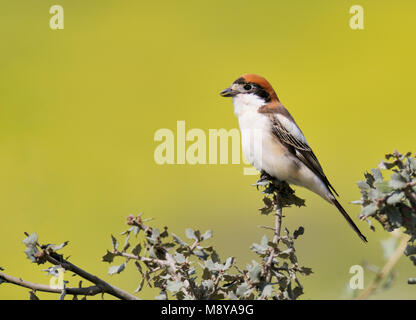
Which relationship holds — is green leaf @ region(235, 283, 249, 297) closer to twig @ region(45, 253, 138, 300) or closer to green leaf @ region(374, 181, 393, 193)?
twig @ region(45, 253, 138, 300)

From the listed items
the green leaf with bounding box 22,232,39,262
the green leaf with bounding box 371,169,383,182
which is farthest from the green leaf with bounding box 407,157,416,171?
the green leaf with bounding box 22,232,39,262

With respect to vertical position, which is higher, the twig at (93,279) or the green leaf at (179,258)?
the green leaf at (179,258)

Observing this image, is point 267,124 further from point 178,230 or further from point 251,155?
point 178,230

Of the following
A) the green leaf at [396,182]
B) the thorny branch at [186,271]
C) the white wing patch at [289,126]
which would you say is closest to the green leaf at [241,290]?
the thorny branch at [186,271]

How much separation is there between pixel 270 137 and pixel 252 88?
248 millimetres

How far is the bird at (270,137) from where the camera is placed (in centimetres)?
288

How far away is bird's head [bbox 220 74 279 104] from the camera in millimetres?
2947

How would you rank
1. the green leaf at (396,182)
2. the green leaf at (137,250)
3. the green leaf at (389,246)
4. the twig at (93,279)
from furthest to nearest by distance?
the green leaf at (389,246) < the green leaf at (137,250) < the twig at (93,279) < the green leaf at (396,182)

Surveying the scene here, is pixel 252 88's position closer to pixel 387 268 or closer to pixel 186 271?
pixel 387 268

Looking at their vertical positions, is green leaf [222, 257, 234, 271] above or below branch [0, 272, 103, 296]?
above

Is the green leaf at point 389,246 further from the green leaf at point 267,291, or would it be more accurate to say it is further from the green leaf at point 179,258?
the green leaf at point 179,258
